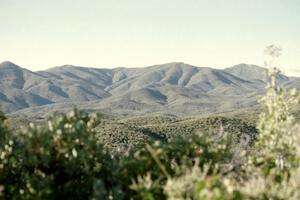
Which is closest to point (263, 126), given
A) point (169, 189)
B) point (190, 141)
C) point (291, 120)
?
point (291, 120)

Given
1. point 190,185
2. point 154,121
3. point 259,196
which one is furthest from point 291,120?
point 154,121

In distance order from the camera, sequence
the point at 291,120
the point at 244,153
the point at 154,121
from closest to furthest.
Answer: the point at 244,153 → the point at 291,120 → the point at 154,121

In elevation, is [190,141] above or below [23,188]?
above

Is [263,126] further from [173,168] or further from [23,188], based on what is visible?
[23,188]

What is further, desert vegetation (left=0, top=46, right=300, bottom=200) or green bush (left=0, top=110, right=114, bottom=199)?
green bush (left=0, top=110, right=114, bottom=199)

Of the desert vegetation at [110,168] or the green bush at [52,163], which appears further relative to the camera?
the green bush at [52,163]

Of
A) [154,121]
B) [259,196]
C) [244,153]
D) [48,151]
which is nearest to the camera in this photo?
[259,196]

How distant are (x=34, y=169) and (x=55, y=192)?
0.61m

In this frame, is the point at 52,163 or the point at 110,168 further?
the point at 110,168

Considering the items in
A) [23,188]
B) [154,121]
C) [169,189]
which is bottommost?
[154,121]

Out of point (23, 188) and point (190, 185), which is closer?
point (190, 185)

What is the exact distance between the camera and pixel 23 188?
919 centimetres

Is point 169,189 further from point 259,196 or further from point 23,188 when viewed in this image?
point 23,188

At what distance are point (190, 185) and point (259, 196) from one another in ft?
3.93
